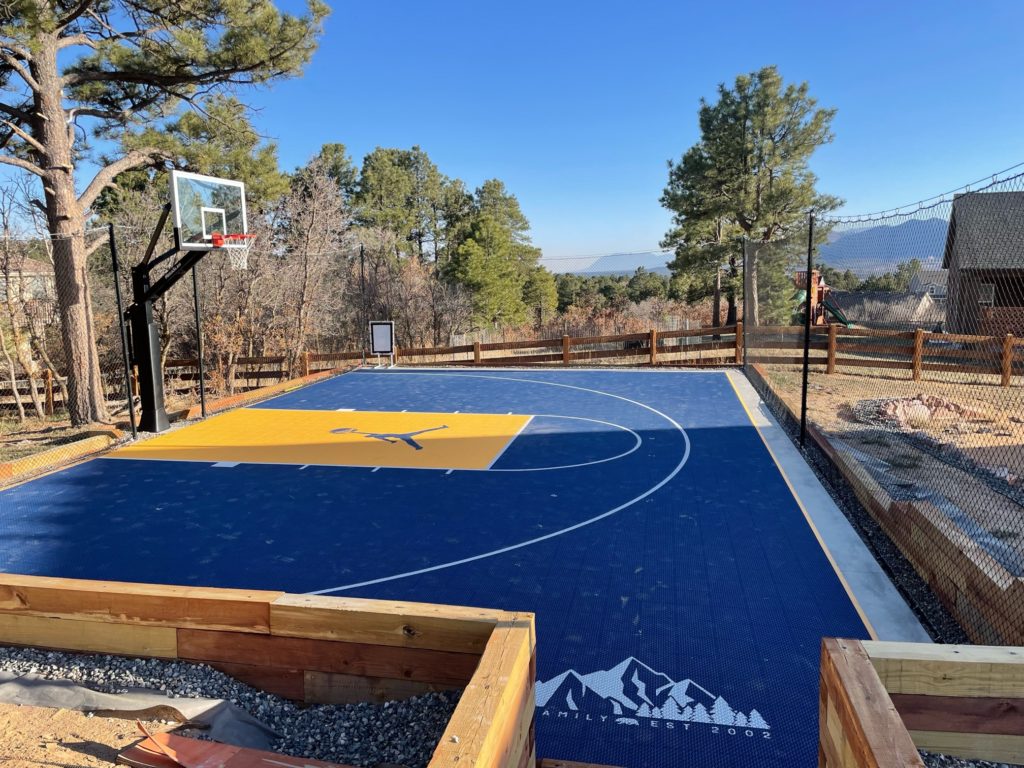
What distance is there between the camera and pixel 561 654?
348 centimetres

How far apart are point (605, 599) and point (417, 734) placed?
6.83 ft

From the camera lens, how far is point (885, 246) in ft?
19.9

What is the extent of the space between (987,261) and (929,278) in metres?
0.87

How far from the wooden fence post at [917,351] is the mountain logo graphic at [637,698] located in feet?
18.3

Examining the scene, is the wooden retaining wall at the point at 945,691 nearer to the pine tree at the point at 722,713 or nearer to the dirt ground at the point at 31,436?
the pine tree at the point at 722,713

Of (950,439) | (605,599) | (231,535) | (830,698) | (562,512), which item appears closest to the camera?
(830,698)

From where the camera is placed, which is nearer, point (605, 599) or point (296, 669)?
point (296, 669)

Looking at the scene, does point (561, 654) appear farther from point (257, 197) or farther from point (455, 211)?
point (455, 211)

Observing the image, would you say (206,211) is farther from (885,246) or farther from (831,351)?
(831,351)

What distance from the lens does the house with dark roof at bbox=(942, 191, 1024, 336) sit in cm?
410

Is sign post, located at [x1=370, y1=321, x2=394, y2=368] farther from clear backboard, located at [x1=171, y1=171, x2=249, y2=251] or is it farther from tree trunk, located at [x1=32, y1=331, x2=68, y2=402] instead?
tree trunk, located at [x1=32, y1=331, x2=68, y2=402]

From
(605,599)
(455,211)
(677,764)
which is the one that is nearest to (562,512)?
(605,599)

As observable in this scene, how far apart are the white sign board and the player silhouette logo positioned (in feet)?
22.1

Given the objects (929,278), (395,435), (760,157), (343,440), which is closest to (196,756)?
(929,278)
